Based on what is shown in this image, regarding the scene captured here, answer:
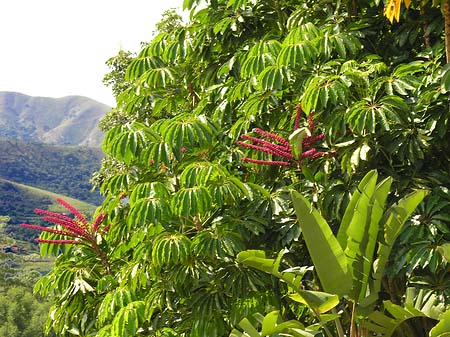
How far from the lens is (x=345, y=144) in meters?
3.64

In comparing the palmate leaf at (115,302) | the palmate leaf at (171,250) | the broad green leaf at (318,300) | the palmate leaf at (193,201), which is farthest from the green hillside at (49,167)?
the broad green leaf at (318,300)

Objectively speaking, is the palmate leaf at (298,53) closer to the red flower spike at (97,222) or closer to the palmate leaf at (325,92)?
the palmate leaf at (325,92)

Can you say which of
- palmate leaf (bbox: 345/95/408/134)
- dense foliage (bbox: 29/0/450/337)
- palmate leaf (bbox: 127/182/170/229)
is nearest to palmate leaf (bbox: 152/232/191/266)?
dense foliage (bbox: 29/0/450/337)

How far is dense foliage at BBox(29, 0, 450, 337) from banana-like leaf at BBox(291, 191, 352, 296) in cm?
3

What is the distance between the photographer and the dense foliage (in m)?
3.36

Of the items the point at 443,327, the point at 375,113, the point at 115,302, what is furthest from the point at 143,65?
the point at 443,327

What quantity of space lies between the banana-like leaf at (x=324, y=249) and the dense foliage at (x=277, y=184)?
0.03 meters

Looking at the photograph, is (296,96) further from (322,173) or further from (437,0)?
(437,0)

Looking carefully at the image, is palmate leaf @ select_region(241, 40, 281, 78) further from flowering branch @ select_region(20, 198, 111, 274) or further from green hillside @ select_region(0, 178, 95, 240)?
green hillside @ select_region(0, 178, 95, 240)

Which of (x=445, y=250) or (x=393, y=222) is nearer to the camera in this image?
(x=445, y=250)

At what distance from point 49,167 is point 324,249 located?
7141 inches

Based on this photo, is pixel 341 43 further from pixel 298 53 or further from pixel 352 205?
pixel 352 205

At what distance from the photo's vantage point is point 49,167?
17538 centimetres

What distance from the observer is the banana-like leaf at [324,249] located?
3.21 metres
